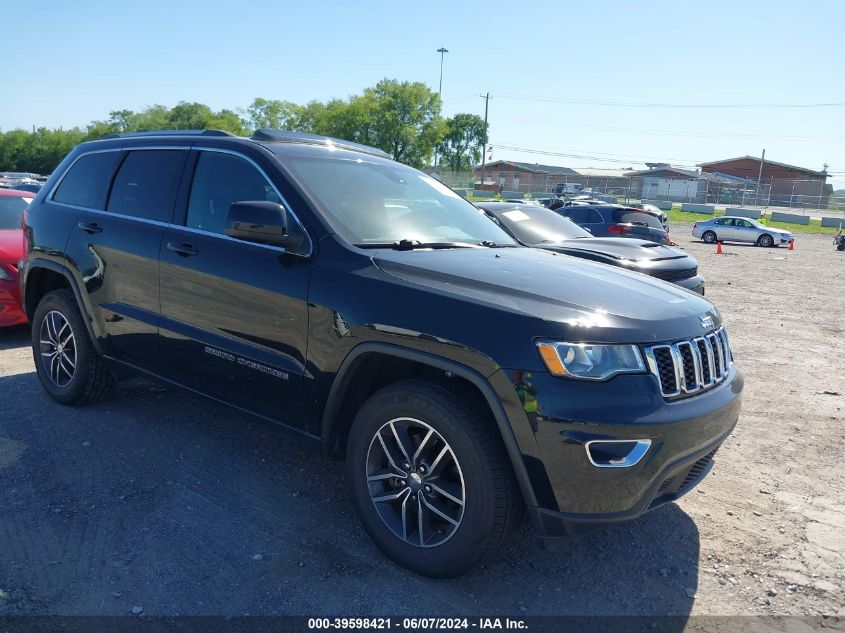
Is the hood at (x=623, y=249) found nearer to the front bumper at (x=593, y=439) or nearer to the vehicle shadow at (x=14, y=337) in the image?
the front bumper at (x=593, y=439)

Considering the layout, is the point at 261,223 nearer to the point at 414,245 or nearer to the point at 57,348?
the point at 414,245

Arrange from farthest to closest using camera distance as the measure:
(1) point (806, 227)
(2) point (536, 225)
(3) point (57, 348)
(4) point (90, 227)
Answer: (1) point (806, 227)
(2) point (536, 225)
(3) point (57, 348)
(4) point (90, 227)

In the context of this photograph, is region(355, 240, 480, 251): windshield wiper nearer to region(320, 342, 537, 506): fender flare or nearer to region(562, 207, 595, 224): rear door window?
region(320, 342, 537, 506): fender flare

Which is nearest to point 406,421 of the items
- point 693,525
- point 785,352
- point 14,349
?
point 693,525

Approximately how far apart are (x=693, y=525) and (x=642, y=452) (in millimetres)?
1397

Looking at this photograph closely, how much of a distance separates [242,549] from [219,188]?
80.5 inches

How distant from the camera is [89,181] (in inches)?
193

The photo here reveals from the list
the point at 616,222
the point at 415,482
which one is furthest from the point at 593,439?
the point at 616,222

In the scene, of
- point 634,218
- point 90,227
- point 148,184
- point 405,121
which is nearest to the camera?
point 148,184

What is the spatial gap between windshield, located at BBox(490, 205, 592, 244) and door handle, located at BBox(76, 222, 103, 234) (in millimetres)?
5545

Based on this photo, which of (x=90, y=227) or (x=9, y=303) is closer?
(x=90, y=227)

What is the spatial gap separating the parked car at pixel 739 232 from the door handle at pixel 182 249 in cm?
2947

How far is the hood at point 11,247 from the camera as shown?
681cm

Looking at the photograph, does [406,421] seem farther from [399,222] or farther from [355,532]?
[399,222]
